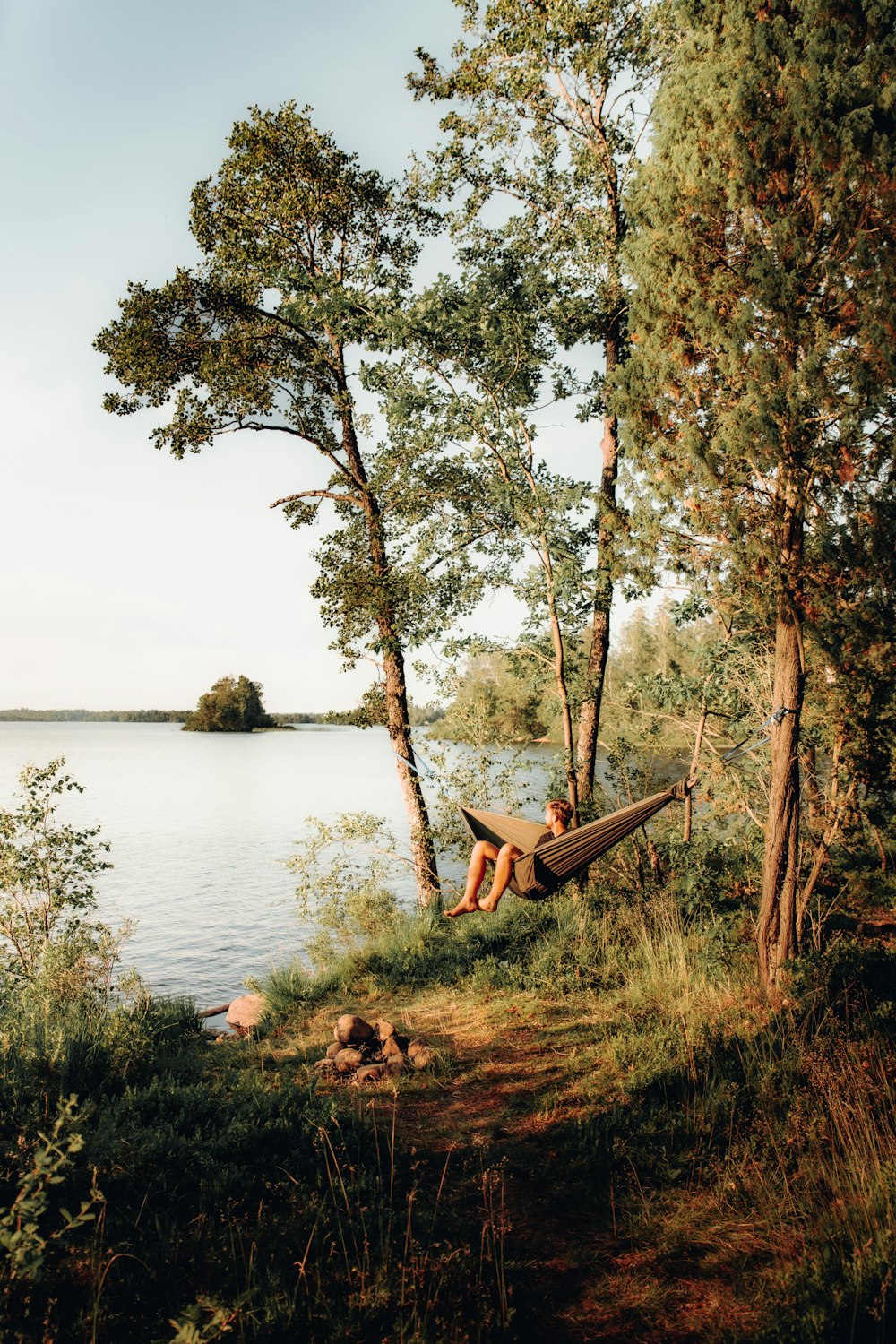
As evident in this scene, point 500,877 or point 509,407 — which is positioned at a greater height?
point 509,407

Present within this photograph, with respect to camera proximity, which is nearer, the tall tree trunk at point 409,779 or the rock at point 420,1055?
the rock at point 420,1055

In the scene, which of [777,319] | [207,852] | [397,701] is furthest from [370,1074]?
[207,852]

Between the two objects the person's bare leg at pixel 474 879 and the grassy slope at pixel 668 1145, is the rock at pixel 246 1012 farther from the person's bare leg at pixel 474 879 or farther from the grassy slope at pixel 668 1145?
the person's bare leg at pixel 474 879

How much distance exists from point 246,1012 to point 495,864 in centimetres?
350

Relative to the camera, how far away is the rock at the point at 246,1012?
23.1 ft

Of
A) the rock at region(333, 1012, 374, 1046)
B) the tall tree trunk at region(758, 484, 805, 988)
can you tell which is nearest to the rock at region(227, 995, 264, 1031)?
Answer: the rock at region(333, 1012, 374, 1046)

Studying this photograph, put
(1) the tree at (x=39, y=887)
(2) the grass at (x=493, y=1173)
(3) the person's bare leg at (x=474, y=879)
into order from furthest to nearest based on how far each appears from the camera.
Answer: (1) the tree at (x=39, y=887), (3) the person's bare leg at (x=474, y=879), (2) the grass at (x=493, y=1173)

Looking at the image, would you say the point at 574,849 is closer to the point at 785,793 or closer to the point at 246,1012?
the point at 785,793

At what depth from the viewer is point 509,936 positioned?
23.6 ft

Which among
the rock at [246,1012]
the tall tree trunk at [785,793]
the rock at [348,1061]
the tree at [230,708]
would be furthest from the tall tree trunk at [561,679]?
the tree at [230,708]

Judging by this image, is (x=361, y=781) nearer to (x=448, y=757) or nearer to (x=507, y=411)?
(x=448, y=757)

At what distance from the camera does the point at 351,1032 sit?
5227 mm

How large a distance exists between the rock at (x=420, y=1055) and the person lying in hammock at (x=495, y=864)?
880 mm

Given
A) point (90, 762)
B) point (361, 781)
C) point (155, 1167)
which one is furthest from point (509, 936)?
point (90, 762)
